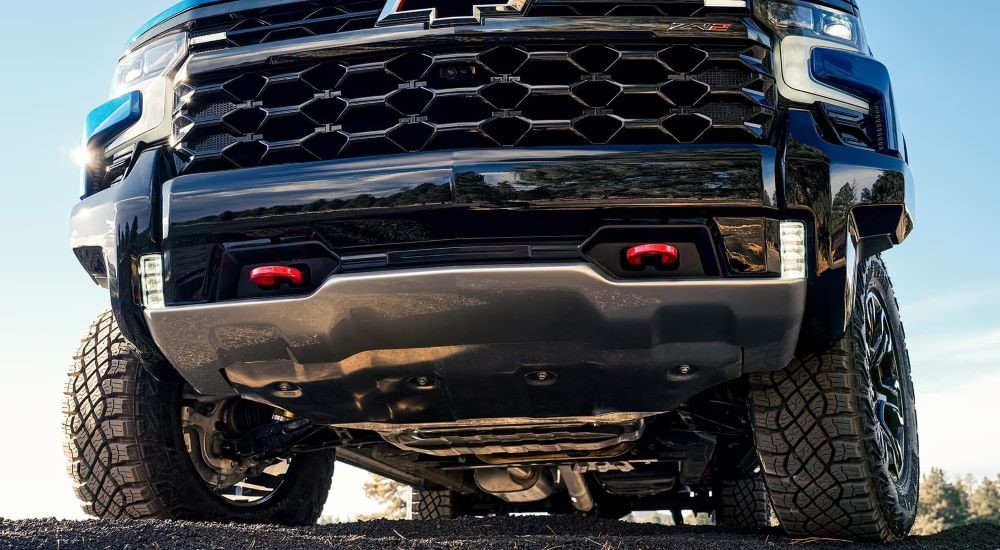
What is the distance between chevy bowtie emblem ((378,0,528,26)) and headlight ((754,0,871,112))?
2.46 ft

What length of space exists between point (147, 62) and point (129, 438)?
4.41 feet

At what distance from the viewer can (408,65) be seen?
273 centimetres

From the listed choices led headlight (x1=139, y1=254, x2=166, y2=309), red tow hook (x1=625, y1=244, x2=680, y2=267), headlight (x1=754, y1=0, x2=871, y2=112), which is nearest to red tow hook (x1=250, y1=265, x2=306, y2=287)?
led headlight (x1=139, y1=254, x2=166, y2=309)

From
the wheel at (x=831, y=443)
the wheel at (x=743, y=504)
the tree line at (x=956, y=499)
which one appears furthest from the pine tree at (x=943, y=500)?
the wheel at (x=831, y=443)

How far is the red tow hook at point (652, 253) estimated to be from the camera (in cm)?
257

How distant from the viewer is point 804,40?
2.82 m

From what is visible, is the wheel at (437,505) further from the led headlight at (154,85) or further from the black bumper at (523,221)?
the led headlight at (154,85)

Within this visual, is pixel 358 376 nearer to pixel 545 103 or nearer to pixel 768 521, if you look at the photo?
pixel 545 103

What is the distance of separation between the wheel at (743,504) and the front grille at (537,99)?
360cm

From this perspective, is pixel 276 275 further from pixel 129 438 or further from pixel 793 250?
pixel 793 250

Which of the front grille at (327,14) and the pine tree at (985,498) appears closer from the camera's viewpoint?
the front grille at (327,14)

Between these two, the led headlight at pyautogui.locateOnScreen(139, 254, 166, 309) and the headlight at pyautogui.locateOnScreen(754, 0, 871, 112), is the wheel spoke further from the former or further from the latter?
the led headlight at pyautogui.locateOnScreen(139, 254, 166, 309)

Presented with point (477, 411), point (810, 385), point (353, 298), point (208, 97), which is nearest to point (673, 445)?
point (810, 385)

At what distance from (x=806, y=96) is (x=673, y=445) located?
5.25 ft
